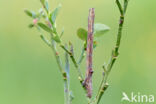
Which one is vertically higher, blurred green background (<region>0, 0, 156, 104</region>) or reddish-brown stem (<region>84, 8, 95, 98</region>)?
reddish-brown stem (<region>84, 8, 95, 98</region>)

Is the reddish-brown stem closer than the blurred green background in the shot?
Yes

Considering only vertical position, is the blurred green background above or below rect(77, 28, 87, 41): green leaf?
below

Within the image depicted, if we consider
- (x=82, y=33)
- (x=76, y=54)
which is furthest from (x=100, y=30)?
(x=76, y=54)

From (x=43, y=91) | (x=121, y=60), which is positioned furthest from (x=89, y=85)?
(x=121, y=60)

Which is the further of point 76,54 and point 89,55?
point 76,54

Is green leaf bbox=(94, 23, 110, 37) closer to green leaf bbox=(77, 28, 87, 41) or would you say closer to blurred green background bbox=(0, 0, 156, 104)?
green leaf bbox=(77, 28, 87, 41)

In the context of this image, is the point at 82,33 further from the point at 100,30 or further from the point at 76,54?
the point at 76,54

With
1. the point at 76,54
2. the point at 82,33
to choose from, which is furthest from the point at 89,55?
the point at 76,54

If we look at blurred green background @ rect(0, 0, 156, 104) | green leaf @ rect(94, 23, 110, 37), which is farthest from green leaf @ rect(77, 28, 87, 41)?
blurred green background @ rect(0, 0, 156, 104)

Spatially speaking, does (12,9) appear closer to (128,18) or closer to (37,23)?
(128,18)

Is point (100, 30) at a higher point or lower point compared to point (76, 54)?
higher
